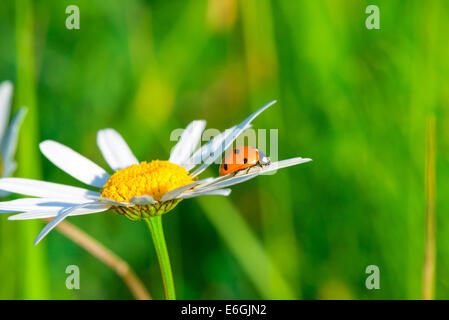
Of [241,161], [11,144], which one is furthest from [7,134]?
[241,161]

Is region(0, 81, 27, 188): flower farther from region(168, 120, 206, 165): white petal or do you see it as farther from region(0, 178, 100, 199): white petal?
region(168, 120, 206, 165): white petal

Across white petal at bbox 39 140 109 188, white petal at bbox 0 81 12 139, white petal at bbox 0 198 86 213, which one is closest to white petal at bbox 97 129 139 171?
white petal at bbox 39 140 109 188

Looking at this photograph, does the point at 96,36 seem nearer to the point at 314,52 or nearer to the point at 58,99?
the point at 58,99

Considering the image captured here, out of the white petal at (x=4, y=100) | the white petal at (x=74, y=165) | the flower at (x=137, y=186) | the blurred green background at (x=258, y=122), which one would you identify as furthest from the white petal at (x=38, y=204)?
the white petal at (x=4, y=100)

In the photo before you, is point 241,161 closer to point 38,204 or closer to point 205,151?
point 205,151

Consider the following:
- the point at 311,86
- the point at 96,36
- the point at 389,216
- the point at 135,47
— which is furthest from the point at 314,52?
the point at 96,36

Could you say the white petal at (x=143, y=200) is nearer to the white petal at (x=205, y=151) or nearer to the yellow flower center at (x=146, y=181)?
the yellow flower center at (x=146, y=181)
